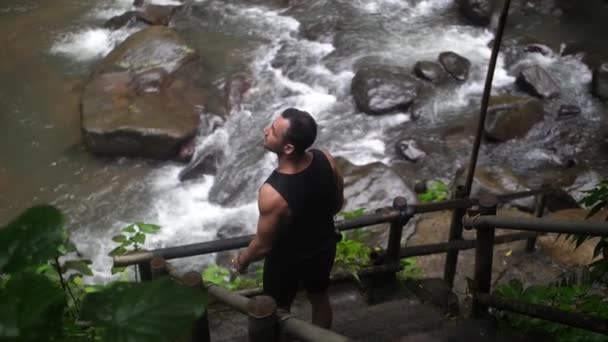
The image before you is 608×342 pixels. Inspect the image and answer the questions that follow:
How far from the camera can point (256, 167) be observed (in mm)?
8812

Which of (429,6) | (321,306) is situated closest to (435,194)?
(321,306)

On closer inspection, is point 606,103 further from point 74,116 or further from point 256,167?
point 74,116

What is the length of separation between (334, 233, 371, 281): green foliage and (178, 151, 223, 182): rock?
14.5ft

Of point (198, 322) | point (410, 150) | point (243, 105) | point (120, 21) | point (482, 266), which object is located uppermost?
point (198, 322)

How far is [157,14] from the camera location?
1284 centimetres

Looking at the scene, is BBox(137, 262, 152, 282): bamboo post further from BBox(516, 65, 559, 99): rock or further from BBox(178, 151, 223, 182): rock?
BBox(516, 65, 559, 99): rock

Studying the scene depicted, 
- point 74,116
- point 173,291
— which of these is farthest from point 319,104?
point 173,291

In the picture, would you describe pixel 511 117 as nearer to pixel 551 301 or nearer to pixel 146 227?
pixel 551 301

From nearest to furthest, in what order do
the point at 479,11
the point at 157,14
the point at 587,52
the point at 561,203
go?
the point at 561,203
the point at 587,52
the point at 479,11
the point at 157,14

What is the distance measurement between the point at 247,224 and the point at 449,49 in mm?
5802

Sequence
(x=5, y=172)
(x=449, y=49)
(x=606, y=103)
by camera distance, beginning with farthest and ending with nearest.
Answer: (x=449, y=49)
(x=606, y=103)
(x=5, y=172)

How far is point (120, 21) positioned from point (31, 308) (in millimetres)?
12612

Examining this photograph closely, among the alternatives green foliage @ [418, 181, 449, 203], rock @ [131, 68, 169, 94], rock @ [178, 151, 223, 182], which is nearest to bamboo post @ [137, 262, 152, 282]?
green foliage @ [418, 181, 449, 203]

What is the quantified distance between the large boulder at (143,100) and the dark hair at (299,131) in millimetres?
6071
